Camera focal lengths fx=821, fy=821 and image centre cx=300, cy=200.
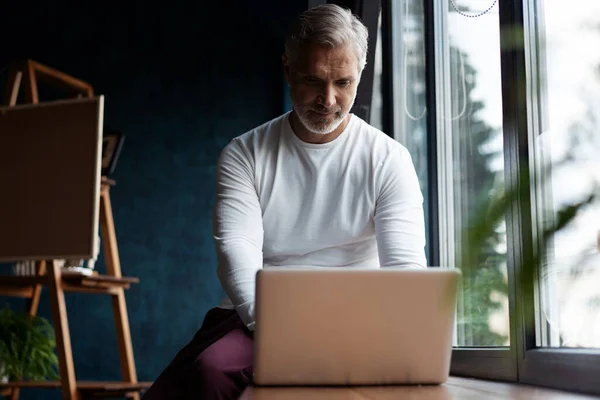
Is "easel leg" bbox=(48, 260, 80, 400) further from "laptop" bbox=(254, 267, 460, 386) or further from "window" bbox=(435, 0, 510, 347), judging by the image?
"laptop" bbox=(254, 267, 460, 386)

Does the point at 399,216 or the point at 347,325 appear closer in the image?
the point at 347,325

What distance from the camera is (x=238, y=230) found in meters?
1.68

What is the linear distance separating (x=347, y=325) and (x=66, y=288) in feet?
8.68

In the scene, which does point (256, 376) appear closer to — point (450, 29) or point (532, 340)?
point (532, 340)

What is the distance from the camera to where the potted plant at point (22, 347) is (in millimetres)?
3830

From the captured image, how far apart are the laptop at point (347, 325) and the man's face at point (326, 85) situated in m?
0.74

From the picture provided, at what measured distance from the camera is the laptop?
1.07 metres

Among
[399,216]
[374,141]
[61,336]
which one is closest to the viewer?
[399,216]

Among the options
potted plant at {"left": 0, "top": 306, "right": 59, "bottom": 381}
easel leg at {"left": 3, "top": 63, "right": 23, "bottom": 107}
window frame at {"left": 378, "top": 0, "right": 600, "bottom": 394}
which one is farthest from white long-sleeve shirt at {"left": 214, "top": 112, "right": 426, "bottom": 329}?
potted plant at {"left": 0, "top": 306, "right": 59, "bottom": 381}

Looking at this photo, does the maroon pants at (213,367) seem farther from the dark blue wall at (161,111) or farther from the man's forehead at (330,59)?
the dark blue wall at (161,111)

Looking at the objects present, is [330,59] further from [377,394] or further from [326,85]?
[377,394]

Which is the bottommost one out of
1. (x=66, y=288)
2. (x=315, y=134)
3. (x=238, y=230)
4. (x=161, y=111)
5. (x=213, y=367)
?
(x=213, y=367)

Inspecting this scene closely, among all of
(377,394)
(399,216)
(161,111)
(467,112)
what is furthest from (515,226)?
(161,111)

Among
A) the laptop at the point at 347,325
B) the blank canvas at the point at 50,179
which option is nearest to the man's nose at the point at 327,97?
the laptop at the point at 347,325
